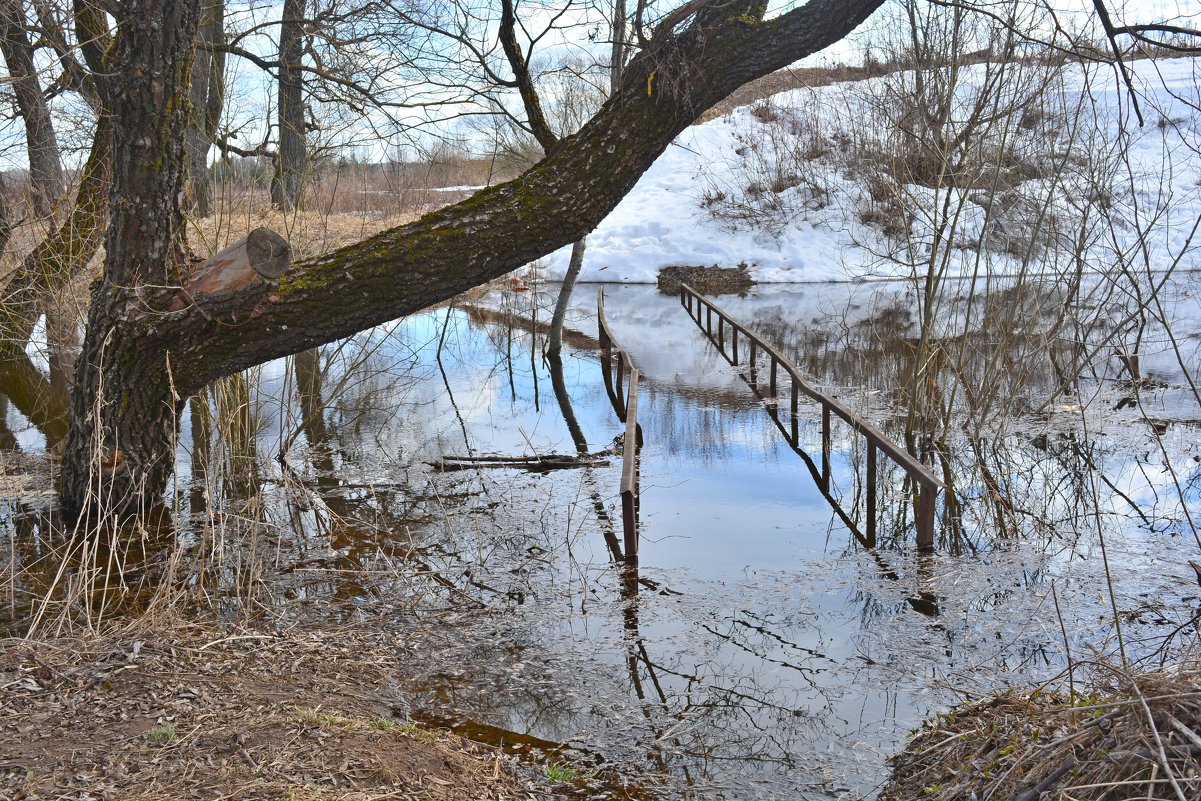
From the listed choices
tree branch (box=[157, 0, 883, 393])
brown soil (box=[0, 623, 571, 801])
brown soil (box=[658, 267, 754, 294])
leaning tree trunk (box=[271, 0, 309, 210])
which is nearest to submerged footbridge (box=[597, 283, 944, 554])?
tree branch (box=[157, 0, 883, 393])

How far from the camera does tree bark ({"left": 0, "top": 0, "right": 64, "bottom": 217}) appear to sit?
7.96 m

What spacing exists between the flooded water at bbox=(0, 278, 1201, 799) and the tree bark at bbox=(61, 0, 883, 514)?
0.89m

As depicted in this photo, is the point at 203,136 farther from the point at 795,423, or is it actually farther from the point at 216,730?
the point at 795,423

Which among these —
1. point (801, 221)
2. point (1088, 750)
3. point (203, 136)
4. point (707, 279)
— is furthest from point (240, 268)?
point (801, 221)

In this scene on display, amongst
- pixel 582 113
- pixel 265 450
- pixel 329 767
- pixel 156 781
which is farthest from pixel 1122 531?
pixel 582 113

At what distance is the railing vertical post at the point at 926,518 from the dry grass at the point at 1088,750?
2.81 m

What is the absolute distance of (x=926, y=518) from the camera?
6.61m

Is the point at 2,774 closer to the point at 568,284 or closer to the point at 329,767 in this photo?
the point at 329,767

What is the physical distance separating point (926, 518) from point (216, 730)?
476cm

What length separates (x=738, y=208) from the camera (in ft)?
99.1

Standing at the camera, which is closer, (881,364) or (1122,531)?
(1122,531)

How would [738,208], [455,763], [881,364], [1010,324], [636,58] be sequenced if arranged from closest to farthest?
[455,763] → [636,58] → [1010,324] → [881,364] → [738,208]

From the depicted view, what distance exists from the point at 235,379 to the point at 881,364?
32.5ft

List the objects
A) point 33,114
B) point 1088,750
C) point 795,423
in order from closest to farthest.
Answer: point 1088,750 → point 33,114 → point 795,423
